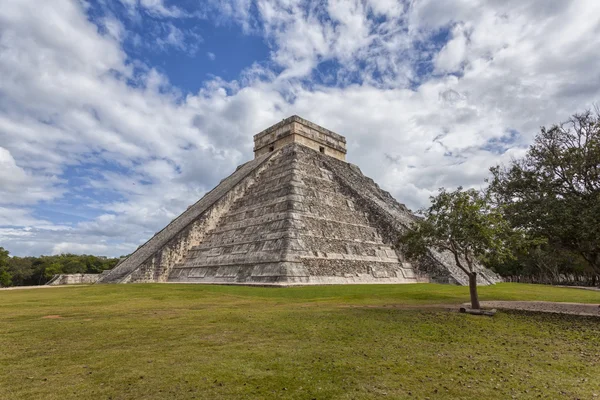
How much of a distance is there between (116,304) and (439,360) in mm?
10665

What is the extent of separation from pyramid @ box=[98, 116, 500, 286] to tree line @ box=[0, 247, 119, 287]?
41.8m

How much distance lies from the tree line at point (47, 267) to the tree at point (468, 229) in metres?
58.3

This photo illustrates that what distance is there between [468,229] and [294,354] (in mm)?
7044

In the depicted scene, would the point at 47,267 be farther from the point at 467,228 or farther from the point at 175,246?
the point at 467,228

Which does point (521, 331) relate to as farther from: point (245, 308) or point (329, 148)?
point (329, 148)

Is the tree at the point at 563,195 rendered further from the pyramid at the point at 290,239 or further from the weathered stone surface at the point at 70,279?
the weathered stone surface at the point at 70,279

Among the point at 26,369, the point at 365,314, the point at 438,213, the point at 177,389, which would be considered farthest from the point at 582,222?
the point at 26,369

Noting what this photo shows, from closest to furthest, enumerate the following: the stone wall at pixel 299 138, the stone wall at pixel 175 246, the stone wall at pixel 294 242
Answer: the stone wall at pixel 294 242
the stone wall at pixel 175 246
the stone wall at pixel 299 138

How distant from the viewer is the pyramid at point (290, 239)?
18406 millimetres

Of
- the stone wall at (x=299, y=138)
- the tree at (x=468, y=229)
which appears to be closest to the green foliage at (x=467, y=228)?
the tree at (x=468, y=229)

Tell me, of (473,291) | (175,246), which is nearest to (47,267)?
(175,246)

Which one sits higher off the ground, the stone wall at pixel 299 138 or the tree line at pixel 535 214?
the stone wall at pixel 299 138

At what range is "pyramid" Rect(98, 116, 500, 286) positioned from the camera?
60.4 ft

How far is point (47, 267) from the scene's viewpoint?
58.5 m
